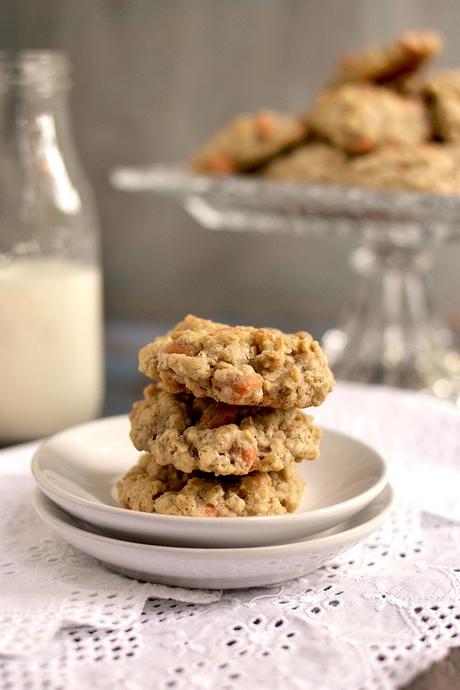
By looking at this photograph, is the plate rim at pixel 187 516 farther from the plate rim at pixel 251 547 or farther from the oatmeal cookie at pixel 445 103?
the oatmeal cookie at pixel 445 103

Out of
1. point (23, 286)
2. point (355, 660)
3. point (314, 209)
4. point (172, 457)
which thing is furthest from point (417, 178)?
point (355, 660)

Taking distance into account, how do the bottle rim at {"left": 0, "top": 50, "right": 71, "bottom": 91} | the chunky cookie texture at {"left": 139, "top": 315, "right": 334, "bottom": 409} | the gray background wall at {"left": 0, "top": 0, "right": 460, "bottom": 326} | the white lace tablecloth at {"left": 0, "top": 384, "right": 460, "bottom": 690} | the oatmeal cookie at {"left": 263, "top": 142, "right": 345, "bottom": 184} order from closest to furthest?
the white lace tablecloth at {"left": 0, "top": 384, "right": 460, "bottom": 690}, the chunky cookie texture at {"left": 139, "top": 315, "right": 334, "bottom": 409}, the bottle rim at {"left": 0, "top": 50, "right": 71, "bottom": 91}, the oatmeal cookie at {"left": 263, "top": 142, "right": 345, "bottom": 184}, the gray background wall at {"left": 0, "top": 0, "right": 460, "bottom": 326}

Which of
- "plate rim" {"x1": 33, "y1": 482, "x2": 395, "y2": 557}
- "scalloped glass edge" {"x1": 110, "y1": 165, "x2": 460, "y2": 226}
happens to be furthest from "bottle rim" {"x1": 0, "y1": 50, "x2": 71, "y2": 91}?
"plate rim" {"x1": 33, "y1": 482, "x2": 395, "y2": 557}

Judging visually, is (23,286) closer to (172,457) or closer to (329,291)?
(172,457)

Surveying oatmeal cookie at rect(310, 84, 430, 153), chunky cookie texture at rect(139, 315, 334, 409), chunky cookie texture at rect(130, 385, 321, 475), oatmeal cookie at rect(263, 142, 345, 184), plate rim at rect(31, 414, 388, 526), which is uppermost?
oatmeal cookie at rect(310, 84, 430, 153)

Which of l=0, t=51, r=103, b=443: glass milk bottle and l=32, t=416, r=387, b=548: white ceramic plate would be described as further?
l=0, t=51, r=103, b=443: glass milk bottle

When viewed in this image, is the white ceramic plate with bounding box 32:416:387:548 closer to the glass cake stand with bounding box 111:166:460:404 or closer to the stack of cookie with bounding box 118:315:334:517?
the stack of cookie with bounding box 118:315:334:517

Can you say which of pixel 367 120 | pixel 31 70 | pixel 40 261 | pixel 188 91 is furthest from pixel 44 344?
pixel 188 91
